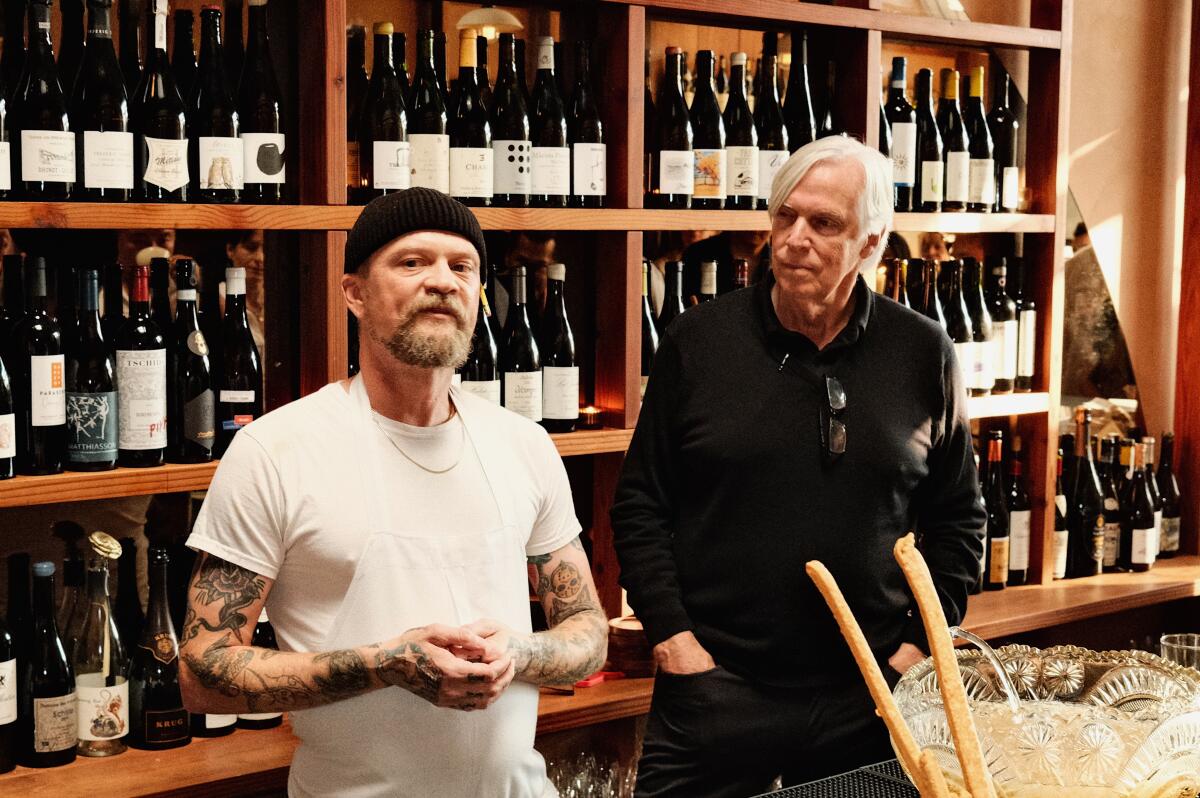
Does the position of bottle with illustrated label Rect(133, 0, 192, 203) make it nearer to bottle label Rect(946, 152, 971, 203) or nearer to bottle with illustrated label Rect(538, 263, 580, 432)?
bottle with illustrated label Rect(538, 263, 580, 432)

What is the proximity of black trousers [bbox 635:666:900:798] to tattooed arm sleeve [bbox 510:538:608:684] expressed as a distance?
32cm

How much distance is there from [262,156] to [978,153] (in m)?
1.90

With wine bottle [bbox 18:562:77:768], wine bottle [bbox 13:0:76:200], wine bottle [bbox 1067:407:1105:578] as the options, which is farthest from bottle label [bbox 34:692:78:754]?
wine bottle [bbox 1067:407:1105:578]

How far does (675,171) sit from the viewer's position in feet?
8.93

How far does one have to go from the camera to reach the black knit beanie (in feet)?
5.57

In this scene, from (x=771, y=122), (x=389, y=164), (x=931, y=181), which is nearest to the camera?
(x=389, y=164)

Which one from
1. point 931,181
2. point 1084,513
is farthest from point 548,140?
point 1084,513

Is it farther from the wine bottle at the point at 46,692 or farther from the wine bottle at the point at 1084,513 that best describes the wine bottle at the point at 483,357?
the wine bottle at the point at 1084,513

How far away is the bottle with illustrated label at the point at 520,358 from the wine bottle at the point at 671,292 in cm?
32

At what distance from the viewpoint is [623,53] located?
2629 mm

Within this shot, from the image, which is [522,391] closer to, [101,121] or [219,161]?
[219,161]

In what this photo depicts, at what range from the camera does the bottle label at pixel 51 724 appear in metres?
2.16

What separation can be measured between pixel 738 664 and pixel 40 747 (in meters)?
1.18

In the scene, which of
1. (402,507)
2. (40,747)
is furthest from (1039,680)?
(40,747)
